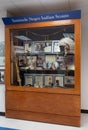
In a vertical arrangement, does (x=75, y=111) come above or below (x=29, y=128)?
above

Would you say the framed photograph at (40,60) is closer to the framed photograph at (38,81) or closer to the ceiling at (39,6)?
the framed photograph at (38,81)

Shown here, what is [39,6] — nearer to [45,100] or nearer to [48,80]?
[48,80]

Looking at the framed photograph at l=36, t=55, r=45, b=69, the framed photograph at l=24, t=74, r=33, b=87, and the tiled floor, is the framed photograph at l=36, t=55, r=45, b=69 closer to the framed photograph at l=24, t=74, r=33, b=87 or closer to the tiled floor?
the framed photograph at l=24, t=74, r=33, b=87

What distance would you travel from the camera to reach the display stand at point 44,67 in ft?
12.1

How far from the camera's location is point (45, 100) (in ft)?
12.7

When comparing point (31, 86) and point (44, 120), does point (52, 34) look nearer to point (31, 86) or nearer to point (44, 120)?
point (31, 86)

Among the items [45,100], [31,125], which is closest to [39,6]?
[45,100]

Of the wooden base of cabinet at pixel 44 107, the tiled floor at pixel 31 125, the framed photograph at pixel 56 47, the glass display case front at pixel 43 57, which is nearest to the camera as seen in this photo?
the tiled floor at pixel 31 125

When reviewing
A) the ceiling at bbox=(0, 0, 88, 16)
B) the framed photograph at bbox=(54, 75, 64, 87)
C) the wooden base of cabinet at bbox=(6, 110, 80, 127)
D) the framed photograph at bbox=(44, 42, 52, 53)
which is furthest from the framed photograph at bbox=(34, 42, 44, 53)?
the wooden base of cabinet at bbox=(6, 110, 80, 127)

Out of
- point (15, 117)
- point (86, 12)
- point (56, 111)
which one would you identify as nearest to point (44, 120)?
point (56, 111)

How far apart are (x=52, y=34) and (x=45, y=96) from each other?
4.79 feet

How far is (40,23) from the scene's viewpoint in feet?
12.7

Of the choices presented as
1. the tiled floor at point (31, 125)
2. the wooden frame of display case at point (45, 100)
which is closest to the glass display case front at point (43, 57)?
the wooden frame of display case at point (45, 100)

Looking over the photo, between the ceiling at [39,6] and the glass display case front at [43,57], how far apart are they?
0.54 meters
